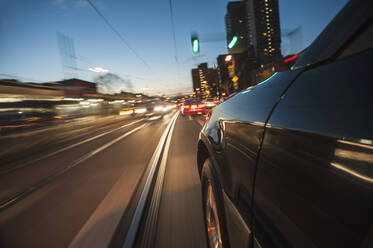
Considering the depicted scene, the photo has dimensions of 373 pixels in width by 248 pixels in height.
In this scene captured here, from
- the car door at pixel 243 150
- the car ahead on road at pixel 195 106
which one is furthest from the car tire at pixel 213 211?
the car ahead on road at pixel 195 106

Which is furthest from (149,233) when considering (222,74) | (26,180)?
(222,74)

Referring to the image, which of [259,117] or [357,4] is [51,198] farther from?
[357,4]

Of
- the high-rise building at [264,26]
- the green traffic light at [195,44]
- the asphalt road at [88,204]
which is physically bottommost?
the asphalt road at [88,204]

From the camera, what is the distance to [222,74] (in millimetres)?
89062

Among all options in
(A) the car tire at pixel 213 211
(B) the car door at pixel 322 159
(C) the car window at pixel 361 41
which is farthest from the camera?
(A) the car tire at pixel 213 211

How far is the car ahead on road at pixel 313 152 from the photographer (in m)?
0.56

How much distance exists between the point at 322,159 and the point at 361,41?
1.94ft

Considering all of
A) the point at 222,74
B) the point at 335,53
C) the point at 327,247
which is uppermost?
the point at 222,74

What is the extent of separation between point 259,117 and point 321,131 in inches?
17.4

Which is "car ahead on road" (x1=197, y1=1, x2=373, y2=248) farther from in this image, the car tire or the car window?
the car tire

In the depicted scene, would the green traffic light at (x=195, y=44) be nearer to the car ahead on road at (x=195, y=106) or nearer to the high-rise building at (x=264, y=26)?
the car ahead on road at (x=195, y=106)

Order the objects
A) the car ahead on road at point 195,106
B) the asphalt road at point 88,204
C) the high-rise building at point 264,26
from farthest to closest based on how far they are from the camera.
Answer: the high-rise building at point 264,26, the car ahead on road at point 195,106, the asphalt road at point 88,204

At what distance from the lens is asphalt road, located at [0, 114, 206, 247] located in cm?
215

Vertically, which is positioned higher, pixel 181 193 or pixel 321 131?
pixel 321 131
